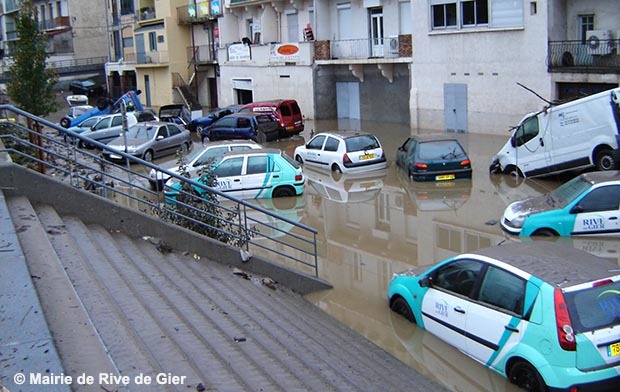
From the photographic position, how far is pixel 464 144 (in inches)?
1043

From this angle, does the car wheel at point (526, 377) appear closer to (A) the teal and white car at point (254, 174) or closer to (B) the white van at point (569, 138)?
(B) the white van at point (569, 138)

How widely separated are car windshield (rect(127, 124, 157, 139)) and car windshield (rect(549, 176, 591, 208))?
18159 millimetres

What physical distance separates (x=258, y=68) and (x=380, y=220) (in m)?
27.1

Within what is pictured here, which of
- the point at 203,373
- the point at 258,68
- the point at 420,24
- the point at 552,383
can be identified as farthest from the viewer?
the point at 258,68

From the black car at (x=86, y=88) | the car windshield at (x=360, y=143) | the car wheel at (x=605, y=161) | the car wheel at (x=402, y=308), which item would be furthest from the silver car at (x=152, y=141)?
the black car at (x=86, y=88)

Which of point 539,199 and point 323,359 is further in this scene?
point 539,199

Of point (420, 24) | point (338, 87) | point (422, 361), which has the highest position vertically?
point (420, 24)

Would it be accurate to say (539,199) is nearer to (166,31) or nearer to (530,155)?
(530,155)

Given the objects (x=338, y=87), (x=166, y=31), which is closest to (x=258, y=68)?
(x=338, y=87)

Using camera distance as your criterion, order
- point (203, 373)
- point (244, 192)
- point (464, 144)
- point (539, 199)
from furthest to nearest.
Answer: point (464, 144)
point (244, 192)
point (539, 199)
point (203, 373)

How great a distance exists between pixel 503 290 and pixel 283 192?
37.3 ft

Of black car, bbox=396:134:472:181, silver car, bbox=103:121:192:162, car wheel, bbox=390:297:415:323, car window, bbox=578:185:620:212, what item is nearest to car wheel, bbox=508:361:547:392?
car wheel, bbox=390:297:415:323

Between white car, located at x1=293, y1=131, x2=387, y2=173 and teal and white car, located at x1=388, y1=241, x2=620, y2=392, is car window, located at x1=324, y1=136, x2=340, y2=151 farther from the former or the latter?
teal and white car, located at x1=388, y1=241, x2=620, y2=392

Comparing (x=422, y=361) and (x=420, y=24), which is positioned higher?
(x=420, y=24)
